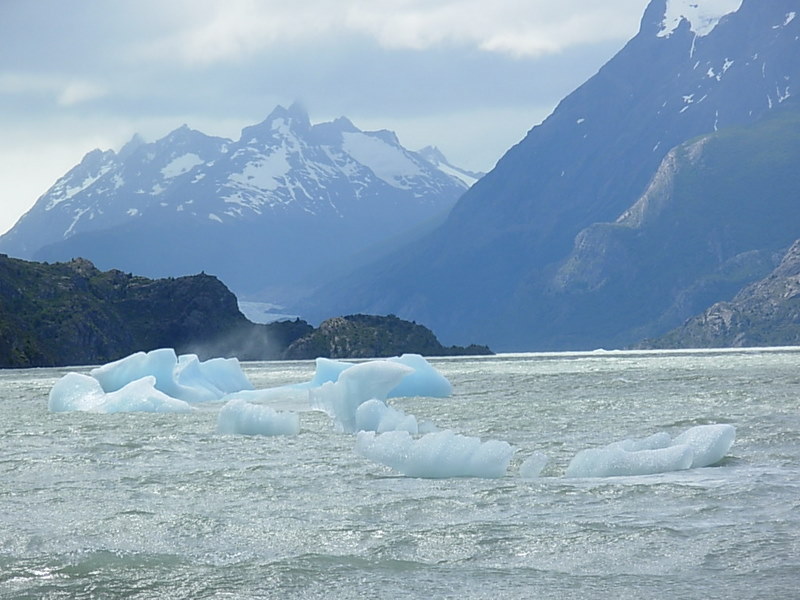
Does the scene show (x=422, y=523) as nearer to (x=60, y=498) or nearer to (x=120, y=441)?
(x=60, y=498)

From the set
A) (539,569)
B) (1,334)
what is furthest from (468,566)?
(1,334)

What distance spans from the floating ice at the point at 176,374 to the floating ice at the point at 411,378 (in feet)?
16.2

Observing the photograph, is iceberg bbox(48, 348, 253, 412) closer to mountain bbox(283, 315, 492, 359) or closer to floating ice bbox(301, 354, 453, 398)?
floating ice bbox(301, 354, 453, 398)

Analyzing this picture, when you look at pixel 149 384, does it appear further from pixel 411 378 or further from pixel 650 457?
pixel 650 457

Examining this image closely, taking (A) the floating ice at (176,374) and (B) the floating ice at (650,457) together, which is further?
(A) the floating ice at (176,374)

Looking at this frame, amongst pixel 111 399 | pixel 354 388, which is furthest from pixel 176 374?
pixel 354 388

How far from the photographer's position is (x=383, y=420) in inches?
1165

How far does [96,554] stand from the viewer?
16219mm

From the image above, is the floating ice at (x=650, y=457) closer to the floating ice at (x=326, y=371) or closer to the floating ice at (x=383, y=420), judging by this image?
the floating ice at (x=383, y=420)

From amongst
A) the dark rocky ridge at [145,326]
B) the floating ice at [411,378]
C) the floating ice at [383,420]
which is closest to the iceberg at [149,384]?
the floating ice at [411,378]

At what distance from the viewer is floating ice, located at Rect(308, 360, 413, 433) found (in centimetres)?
3334

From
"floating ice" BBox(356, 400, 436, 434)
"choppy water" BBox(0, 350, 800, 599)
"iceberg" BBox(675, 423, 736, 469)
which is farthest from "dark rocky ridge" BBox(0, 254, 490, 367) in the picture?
"iceberg" BBox(675, 423, 736, 469)

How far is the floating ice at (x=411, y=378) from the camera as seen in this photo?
47.8 meters

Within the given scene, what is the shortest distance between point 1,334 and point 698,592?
496ft
